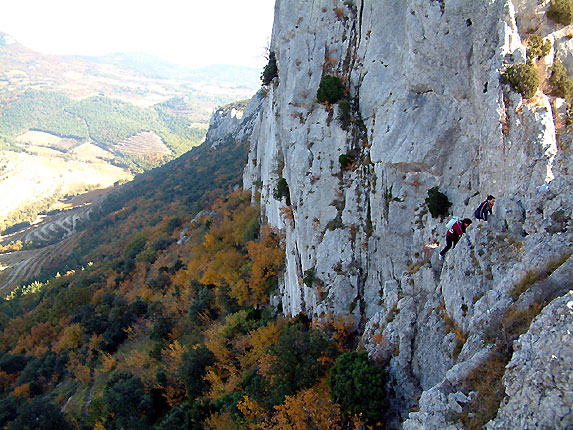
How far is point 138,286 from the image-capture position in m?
62.2

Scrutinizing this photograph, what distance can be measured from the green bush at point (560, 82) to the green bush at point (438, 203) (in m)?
6.93

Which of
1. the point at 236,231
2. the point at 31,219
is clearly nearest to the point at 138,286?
the point at 236,231

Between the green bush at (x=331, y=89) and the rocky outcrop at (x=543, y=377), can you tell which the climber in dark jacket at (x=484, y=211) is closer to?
the rocky outcrop at (x=543, y=377)

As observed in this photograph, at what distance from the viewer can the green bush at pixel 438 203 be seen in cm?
1964

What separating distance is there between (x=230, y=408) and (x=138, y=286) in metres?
43.6

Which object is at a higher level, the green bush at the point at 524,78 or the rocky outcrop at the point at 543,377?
the green bush at the point at 524,78

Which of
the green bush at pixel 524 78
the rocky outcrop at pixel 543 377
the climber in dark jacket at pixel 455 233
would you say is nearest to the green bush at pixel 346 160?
the climber in dark jacket at pixel 455 233

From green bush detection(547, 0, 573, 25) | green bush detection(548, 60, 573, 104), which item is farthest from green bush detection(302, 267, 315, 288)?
green bush detection(547, 0, 573, 25)

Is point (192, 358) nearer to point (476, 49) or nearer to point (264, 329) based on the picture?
point (264, 329)

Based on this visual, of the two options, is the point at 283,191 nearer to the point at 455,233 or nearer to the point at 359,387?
the point at 455,233

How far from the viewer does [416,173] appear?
21594mm

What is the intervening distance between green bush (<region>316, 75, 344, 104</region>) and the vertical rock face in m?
0.72

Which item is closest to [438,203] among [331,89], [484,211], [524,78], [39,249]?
[484,211]

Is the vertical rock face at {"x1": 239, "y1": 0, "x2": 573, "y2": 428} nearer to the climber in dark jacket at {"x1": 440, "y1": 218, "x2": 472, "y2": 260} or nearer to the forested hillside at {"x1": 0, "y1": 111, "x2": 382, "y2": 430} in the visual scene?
the climber in dark jacket at {"x1": 440, "y1": 218, "x2": 472, "y2": 260}
